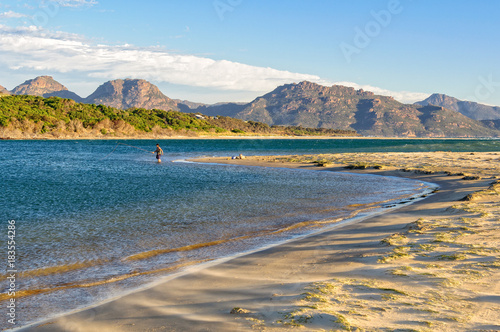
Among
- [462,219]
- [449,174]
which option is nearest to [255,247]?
[462,219]

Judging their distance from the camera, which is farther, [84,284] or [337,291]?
[84,284]

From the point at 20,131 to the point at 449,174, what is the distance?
589 feet

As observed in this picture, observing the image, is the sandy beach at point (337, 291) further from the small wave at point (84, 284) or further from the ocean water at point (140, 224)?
the ocean water at point (140, 224)

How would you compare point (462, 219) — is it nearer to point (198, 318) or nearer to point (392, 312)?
point (392, 312)

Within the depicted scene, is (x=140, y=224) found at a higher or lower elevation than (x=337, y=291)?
lower

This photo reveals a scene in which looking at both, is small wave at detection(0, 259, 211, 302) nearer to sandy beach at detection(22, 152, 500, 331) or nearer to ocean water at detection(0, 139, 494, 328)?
ocean water at detection(0, 139, 494, 328)

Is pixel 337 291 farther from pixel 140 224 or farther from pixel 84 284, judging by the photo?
pixel 140 224

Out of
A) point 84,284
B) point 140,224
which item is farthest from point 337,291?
point 140,224

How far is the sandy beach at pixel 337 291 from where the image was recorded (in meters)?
6.07

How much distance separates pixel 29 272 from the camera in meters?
10.0

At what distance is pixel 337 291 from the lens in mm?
7391

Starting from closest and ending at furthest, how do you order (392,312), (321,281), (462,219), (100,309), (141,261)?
(392,312)
(100,309)
(321,281)
(141,261)
(462,219)

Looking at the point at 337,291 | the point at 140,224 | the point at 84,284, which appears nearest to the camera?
the point at 337,291

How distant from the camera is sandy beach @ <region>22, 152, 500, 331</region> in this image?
6.07 m
